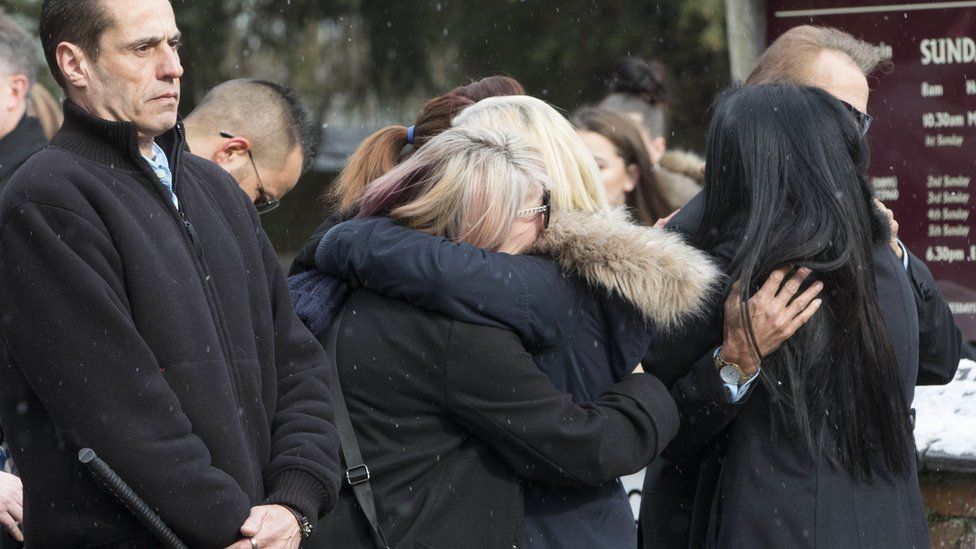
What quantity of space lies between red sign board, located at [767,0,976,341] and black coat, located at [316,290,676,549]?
271 cm

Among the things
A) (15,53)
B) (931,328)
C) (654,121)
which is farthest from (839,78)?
(15,53)

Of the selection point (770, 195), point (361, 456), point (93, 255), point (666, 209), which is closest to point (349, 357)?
point (361, 456)

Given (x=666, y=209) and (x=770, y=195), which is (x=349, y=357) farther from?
(x=666, y=209)

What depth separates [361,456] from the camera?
2691 millimetres

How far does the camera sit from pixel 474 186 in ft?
8.98

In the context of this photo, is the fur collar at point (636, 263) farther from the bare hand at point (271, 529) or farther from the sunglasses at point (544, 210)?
the bare hand at point (271, 529)

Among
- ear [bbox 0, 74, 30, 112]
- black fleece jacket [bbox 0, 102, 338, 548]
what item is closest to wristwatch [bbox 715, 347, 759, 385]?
black fleece jacket [bbox 0, 102, 338, 548]

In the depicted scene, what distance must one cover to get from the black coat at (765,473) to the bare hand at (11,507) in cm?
144

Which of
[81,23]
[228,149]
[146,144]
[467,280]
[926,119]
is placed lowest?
[926,119]

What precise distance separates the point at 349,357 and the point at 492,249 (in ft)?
1.26

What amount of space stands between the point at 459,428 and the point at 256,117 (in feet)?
6.15

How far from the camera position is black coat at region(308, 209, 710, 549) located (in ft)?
8.55

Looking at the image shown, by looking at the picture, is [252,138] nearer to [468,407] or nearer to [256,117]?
[256,117]

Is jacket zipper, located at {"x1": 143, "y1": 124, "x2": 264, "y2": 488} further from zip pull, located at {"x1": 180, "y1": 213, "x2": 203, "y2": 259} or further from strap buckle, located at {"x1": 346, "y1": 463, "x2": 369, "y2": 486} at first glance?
strap buckle, located at {"x1": 346, "y1": 463, "x2": 369, "y2": 486}
